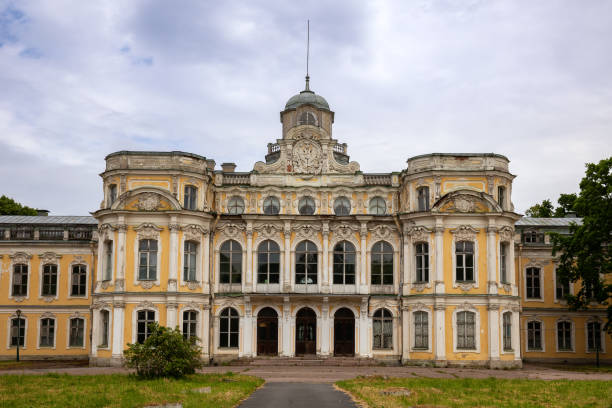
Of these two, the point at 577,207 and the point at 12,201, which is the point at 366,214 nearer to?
the point at 577,207

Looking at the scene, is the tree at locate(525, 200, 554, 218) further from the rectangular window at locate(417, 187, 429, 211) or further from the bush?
the bush

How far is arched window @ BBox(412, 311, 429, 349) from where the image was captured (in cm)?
4219

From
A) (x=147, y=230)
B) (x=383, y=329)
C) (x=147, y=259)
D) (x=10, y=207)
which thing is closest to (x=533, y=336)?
(x=383, y=329)

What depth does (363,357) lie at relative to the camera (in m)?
43.3

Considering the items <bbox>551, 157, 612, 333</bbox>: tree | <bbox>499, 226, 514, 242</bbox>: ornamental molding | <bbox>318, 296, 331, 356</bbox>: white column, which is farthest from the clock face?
<bbox>551, 157, 612, 333</bbox>: tree

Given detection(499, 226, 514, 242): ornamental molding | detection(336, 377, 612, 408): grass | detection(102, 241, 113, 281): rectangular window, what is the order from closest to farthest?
detection(336, 377, 612, 408): grass < detection(499, 226, 514, 242): ornamental molding < detection(102, 241, 113, 281): rectangular window

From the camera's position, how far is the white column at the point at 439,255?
4188 cm

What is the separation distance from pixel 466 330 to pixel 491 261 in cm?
424

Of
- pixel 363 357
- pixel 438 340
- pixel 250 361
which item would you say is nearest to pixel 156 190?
pixel 250 361

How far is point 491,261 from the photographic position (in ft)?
137

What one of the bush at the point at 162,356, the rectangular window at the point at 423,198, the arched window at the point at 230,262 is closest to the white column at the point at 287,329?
the arched window at the point at 230,262

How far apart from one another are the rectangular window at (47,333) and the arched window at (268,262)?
14987 millimetres

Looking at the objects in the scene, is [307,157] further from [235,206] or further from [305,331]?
[305,331]

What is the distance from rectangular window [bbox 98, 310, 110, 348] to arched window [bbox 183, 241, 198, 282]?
5008mm
